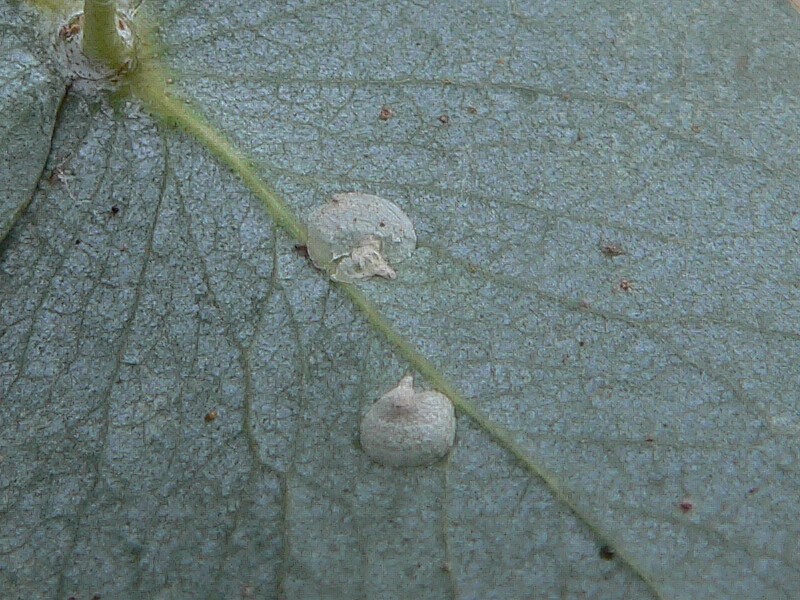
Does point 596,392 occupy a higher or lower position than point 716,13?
lower

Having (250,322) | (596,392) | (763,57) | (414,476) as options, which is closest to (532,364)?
(596,392)

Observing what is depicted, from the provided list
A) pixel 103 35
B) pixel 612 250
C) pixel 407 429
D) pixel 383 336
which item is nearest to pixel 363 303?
pixel 383 336

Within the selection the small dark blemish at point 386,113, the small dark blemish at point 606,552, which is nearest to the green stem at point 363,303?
the small dark blemish at point 606,552

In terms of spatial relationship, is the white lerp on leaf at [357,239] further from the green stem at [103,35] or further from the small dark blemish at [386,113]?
the green stem at [103,35]

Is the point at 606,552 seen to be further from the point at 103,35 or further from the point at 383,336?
the point at 103,35

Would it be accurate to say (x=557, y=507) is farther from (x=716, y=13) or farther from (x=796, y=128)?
(x=716, y=13)

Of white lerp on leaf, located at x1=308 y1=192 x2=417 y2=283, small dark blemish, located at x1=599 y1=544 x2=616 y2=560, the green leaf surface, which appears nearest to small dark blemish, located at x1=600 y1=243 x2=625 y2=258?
the green leaf surface
